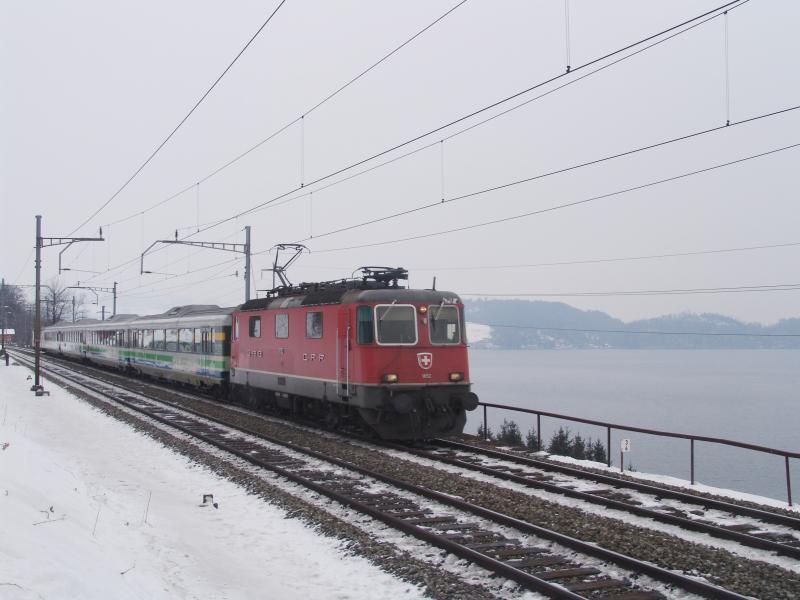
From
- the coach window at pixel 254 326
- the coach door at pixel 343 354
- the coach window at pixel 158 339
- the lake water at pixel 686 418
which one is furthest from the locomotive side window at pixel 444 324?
the coach window at pixel 158 339

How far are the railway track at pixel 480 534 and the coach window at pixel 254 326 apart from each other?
21.6 ft

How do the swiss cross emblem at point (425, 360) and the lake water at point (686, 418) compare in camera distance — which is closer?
the swiss cross emblem at point (425, 360)

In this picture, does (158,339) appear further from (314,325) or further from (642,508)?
(642,508)

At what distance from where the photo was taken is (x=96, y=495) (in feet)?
33.3

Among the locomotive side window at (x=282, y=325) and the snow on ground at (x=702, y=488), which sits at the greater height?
the locomotive side window at (x=282, y=325)

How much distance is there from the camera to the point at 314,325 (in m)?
17.3

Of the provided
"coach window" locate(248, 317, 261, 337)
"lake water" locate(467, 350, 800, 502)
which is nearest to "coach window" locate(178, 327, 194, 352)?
"coach window" locate(248, 317, 261, 337)

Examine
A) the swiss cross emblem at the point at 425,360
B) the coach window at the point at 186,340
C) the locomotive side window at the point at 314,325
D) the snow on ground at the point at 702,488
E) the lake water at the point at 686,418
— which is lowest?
the lake water at the point at 686,418

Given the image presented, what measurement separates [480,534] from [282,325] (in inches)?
462

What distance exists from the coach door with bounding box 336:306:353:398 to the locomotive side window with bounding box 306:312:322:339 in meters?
1.09

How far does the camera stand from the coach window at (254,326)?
69.1 ft

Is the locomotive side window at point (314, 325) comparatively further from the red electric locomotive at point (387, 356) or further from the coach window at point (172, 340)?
the coach window at point (172, 340)

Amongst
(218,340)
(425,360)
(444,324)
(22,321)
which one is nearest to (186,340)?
(218,340)

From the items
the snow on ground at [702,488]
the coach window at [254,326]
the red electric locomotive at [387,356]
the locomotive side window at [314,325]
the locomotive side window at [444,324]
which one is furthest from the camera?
the coach window at [254,326]
